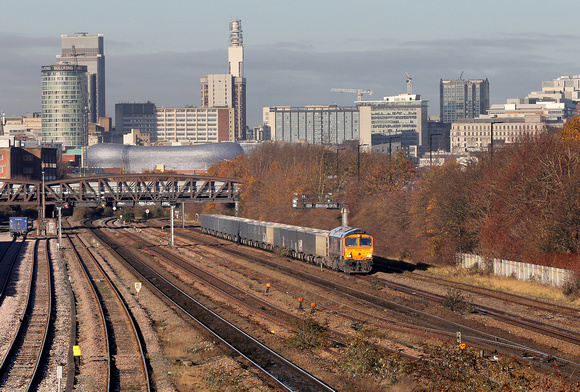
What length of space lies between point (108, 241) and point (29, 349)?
57561 millimetres

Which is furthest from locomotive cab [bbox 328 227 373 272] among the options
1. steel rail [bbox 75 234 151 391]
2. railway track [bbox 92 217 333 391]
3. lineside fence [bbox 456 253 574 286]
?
steel rail [bbox 75 234 151 391]

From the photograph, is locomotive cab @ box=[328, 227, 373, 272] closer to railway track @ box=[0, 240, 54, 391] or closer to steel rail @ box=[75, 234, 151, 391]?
steel rail @ box=[75, 234, 151, 391]

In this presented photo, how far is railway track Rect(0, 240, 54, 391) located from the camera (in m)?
22.8

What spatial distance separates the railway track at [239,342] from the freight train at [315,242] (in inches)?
422

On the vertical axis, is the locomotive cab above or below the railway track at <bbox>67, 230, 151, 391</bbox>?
above

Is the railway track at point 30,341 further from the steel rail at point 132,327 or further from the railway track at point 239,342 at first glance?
the railway track at point 239,342

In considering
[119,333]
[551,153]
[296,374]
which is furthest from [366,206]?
[296,374]

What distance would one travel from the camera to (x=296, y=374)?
22422 millimetres

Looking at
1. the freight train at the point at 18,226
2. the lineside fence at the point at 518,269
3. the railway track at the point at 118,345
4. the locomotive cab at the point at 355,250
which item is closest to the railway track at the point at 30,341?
the railway track at the point at 118,345

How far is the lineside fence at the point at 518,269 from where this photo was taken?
39.7 meters

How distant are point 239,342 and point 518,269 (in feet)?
75.4

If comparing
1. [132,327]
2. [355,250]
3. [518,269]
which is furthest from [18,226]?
[518,269]

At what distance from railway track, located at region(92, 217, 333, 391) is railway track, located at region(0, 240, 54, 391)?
6375mm

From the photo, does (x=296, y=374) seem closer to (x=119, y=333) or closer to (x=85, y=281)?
(x=119, y=333)
